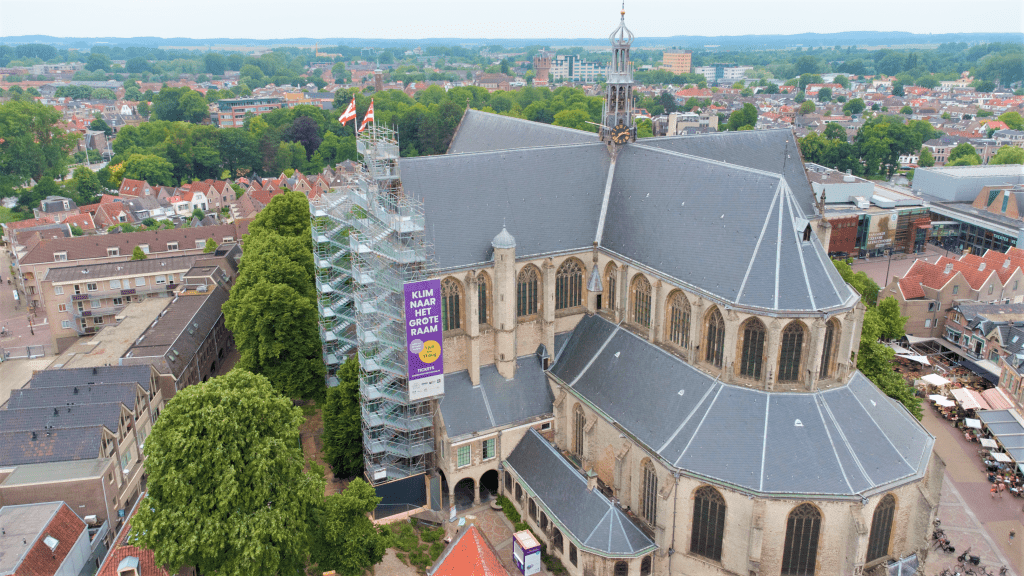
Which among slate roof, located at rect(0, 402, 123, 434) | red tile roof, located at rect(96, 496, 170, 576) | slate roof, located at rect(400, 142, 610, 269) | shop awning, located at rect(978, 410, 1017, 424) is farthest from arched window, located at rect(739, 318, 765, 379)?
slate roof, located at rect(0, 402, 123, 434)

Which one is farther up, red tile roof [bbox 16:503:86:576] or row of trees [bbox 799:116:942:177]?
row of trees [bbox 799:116:942:177]

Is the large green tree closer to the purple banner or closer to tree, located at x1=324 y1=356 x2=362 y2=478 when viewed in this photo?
tree, located at x1=324 y1=356 x2=362 y2=478

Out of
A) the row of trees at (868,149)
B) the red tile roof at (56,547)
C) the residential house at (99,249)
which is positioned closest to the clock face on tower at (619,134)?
the red tile roof at (56,547)

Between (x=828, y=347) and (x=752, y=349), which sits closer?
(x=752, y=349)

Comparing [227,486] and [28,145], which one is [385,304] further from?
[28,145]

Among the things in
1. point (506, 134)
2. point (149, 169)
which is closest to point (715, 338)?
point (506, 134)

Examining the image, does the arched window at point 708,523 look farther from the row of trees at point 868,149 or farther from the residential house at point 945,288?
the row of trees at point 868,149
